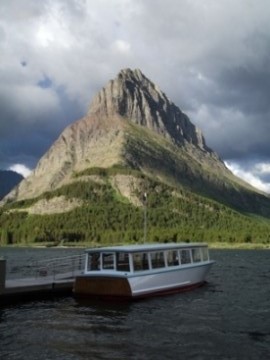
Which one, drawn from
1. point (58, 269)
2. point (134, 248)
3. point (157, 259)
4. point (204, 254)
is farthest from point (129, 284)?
point (58, 269)

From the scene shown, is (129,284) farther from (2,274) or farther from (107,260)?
(2,274)

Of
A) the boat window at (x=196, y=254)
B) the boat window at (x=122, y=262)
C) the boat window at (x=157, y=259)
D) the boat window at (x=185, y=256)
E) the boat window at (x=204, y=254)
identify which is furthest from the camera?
the boat window at (x=204, y=254)

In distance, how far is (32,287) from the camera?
2152 inches

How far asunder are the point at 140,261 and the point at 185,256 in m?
10.3

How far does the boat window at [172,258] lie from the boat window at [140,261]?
4.74 m

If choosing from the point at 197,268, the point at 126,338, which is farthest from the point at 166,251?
the point at 126,338

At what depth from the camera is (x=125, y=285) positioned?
53.7 meters

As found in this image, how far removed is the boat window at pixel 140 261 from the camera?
55934 mm

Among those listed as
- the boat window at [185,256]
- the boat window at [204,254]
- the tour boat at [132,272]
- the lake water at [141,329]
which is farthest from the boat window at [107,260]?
the boat window at [204,254]

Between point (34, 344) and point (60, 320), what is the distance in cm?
873

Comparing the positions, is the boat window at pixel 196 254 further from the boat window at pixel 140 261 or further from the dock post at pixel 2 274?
the dock post at pixel 2 274

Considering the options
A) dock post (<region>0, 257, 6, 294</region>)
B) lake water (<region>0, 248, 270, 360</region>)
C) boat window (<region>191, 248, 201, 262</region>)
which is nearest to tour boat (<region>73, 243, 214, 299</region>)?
lake water (<region>0, 248, 270, 360</region>)

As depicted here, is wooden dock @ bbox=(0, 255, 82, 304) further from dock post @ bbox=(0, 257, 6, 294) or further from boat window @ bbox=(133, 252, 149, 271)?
boat window @ bbox=(133, 252, 149, 271)

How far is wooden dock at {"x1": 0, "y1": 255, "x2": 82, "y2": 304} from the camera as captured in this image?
51.4m
